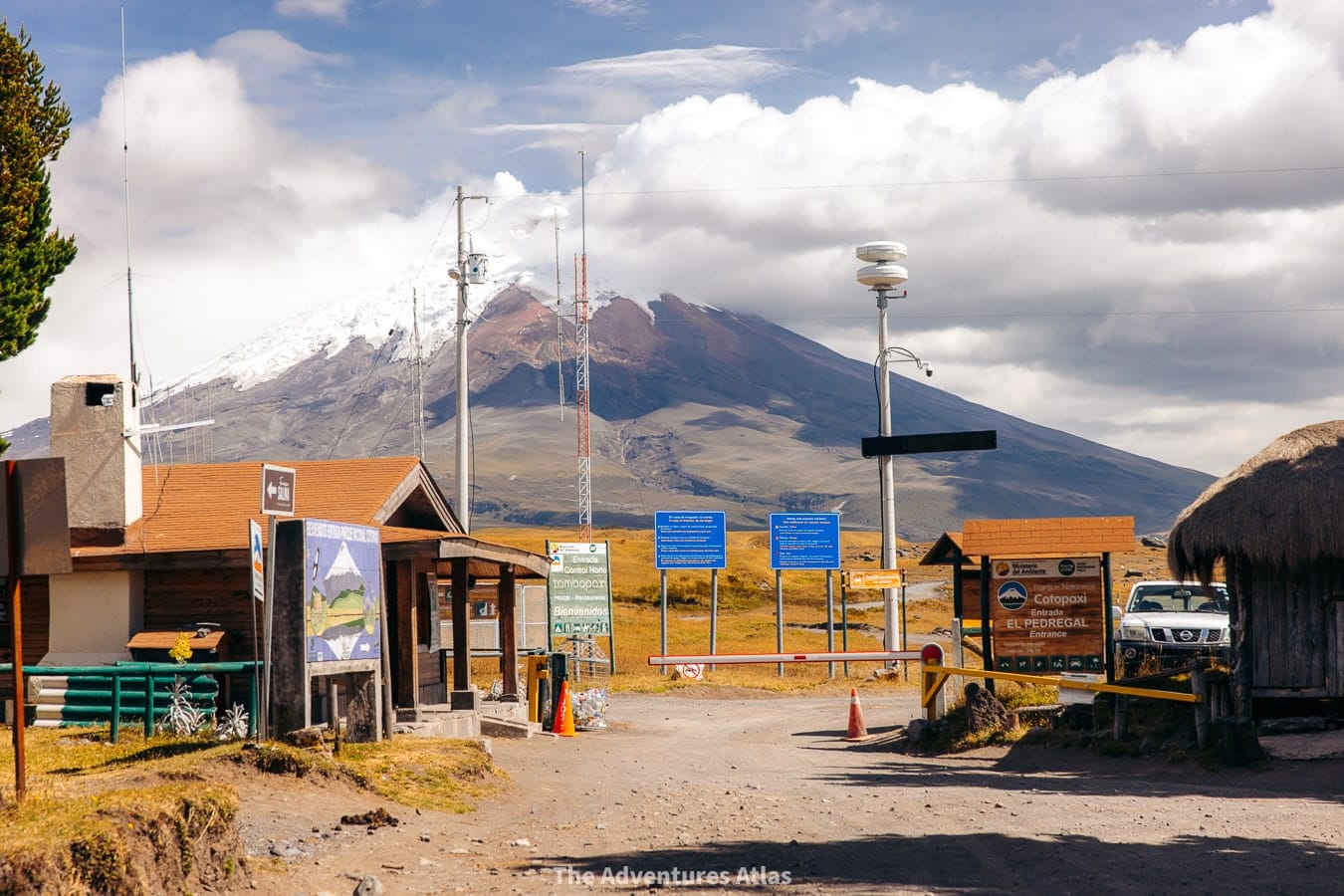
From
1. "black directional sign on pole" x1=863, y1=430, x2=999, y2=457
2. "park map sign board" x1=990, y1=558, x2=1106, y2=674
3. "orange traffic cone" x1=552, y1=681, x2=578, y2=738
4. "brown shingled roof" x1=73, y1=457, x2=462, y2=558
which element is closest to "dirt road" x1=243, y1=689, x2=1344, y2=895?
"park map sign board" x1=990, y1=558, x2=1106, y2=674

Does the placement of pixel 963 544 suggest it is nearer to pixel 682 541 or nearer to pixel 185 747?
pixel 185 747

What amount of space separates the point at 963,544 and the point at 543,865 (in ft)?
38.6

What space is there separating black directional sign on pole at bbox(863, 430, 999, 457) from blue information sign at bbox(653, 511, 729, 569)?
30.2ft

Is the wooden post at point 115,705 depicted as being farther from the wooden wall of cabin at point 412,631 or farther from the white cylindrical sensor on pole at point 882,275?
the white cylindrical sensor on pole at point 882,275

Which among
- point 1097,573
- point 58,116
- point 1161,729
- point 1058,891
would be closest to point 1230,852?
point 1058,891

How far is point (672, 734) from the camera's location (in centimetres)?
2405

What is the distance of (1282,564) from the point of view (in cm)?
1834

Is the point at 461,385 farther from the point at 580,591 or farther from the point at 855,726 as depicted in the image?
the point at 855,726

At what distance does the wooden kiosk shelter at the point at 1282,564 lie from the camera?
18031mm

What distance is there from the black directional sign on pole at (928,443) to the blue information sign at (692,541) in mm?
9207

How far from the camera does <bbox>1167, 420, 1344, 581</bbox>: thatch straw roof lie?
58.9 ft

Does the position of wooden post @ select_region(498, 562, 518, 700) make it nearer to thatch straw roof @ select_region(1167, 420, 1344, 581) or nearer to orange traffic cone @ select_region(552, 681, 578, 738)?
orange traffic cone @ select_region(552, 681, 578, 738)

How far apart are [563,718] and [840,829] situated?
1112cm

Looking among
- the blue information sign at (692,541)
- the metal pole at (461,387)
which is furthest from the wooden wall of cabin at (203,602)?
the blue information sign at (692,541)
